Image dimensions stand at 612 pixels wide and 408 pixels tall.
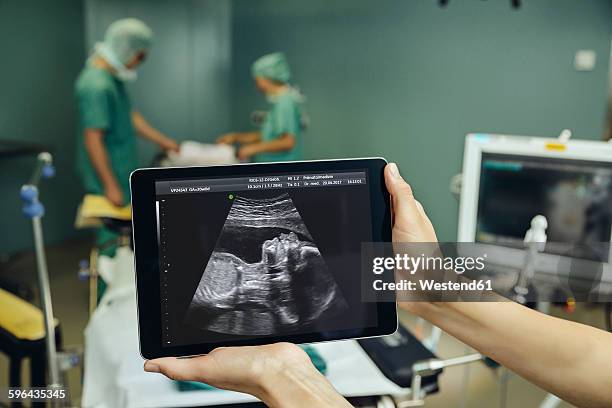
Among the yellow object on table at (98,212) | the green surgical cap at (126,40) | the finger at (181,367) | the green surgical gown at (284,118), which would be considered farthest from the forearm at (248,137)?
the finger at (181,367)

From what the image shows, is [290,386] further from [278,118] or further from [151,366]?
[278,118]

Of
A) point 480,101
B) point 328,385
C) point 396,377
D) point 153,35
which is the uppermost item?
point 153,35

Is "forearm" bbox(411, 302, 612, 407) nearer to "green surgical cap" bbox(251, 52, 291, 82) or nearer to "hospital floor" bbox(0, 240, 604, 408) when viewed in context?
"hospital floor" bbox(0, 240, 604, 408)

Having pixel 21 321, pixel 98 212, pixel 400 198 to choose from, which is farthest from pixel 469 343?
pixel 98 212

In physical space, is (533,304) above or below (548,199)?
below

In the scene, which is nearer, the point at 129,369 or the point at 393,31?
the point at 129,369

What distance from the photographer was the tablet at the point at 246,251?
0.61m

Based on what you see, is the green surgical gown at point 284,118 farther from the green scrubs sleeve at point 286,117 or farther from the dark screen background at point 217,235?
the dark screen background at point 217,235

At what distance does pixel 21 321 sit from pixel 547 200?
121cm

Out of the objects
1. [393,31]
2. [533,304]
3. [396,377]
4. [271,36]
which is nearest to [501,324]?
[396,377]

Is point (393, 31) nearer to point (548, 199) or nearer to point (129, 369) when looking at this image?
point (548, 199)

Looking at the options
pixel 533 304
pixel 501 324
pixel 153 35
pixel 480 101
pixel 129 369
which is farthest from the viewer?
pixel 153 35

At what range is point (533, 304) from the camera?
1242mm

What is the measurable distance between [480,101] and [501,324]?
2.46m
